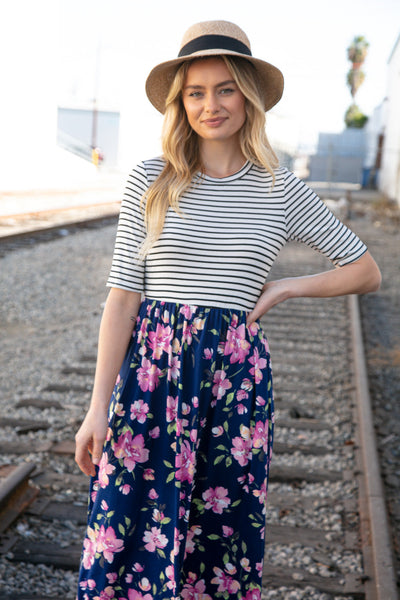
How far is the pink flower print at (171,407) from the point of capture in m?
1.84

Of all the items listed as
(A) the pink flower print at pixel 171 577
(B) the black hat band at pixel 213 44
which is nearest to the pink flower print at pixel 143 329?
(A) the pink flower print at pixel 171 577

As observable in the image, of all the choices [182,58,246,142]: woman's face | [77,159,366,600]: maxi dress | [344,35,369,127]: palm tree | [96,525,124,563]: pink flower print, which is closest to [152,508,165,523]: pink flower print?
[77,159,366,600]: maxi dress

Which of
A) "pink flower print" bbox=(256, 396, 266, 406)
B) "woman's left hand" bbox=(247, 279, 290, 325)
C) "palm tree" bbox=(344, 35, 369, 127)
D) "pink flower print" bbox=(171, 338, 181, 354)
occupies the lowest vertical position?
"pink flower print" bbox=(256, 396, 266, 406)

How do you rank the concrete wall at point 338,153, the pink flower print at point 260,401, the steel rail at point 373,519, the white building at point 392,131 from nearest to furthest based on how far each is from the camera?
1. the pink flower print at point 260,401
2. the steel rail at point 373,519
3. the white building at point 392,131
4. the concrete wall at point 338,153

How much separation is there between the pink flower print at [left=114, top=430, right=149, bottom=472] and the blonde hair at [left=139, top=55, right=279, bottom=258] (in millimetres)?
512

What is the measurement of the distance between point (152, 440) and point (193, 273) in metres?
0.49

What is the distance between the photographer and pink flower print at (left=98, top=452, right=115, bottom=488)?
6.05 feet

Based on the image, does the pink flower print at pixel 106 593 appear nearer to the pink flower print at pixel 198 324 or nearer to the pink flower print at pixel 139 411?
the pink flower print at pixel 139 411

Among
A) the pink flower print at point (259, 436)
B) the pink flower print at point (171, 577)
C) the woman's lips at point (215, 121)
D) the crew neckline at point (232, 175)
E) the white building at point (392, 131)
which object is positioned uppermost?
the white building at point (392, 131)

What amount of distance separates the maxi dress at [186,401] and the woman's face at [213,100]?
137 mm

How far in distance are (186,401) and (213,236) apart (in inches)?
18.2

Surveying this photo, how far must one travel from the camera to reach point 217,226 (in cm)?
182

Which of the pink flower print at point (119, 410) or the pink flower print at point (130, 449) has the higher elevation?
the pink flower print at point (119, 410)

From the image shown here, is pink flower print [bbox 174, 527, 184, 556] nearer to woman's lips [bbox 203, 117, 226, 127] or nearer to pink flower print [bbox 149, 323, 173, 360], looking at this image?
pink flower print [bbox 149, 323, 173, 360]
